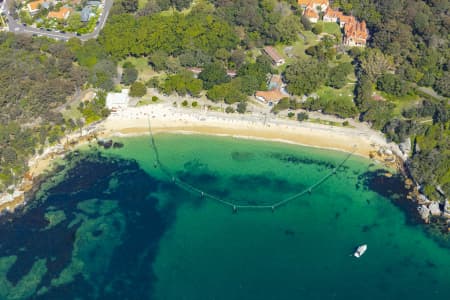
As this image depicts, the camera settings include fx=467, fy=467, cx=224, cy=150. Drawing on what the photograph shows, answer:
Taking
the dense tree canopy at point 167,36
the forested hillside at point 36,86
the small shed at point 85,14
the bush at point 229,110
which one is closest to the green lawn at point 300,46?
the dense tree canopy at point 167,36

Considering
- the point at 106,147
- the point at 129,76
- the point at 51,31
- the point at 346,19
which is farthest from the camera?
the point at 346,19

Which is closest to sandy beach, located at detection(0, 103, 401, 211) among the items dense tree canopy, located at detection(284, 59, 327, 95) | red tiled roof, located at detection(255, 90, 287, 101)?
red tiled roof, located at detection(255, 90, 287, 101)

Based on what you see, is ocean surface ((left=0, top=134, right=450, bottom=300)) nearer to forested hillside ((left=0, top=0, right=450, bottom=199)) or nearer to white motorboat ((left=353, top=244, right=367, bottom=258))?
white motorboat ((left=353, top=244, right=367, bottom=258))

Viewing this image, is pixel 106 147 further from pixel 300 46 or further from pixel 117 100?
pixel 300 46

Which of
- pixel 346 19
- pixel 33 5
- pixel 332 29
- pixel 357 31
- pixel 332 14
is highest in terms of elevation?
pixel 33 5

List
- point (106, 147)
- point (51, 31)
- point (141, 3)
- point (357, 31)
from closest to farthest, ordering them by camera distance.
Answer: point (106, 147), point (357, 31), point (51, 31), point (141, 3)

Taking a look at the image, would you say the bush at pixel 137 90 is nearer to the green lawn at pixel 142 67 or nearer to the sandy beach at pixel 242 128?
the sandy beach at pixel 242 128

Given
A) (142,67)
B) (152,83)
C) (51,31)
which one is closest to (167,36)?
(142,67)
